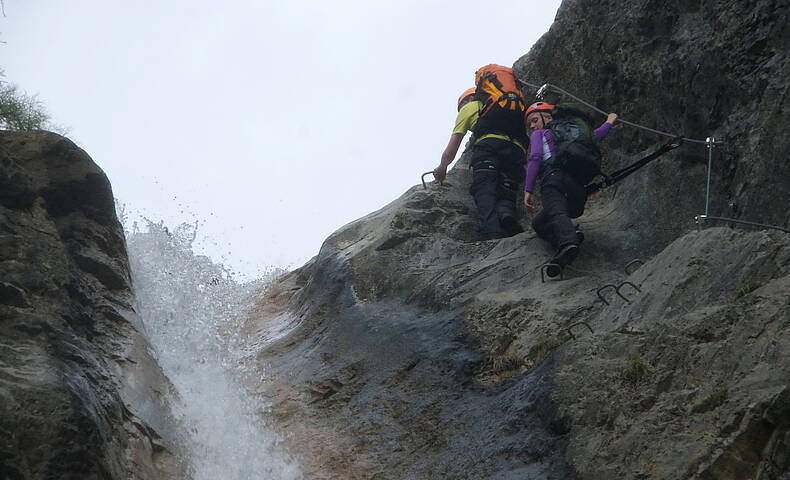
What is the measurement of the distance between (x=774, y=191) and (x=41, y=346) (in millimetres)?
7056

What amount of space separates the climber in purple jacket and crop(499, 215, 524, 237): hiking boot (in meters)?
1.41

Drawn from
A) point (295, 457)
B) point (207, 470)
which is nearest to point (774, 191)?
point (295, 457)

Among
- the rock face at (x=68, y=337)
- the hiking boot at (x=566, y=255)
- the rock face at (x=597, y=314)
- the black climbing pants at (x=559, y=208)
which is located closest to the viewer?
the rock face at (x=597, y=314)

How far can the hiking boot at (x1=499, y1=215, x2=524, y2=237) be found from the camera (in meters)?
11.9

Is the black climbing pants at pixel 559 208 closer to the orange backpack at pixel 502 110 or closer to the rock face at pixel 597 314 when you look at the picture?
the rock face at pixel 597 314

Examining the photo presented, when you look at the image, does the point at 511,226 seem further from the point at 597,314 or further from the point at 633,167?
the point at 597,314

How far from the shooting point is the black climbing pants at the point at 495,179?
12133 millimetres

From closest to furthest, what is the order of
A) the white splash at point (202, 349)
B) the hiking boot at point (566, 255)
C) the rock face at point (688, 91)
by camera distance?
the rock face at point (688, 91) < the white splash at point (202, 349) < the hiking boot at point (566, 255)

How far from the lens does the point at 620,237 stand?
10.2 meters

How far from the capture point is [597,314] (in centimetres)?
812

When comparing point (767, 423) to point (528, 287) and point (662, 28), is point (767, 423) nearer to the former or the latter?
point (528, 287)

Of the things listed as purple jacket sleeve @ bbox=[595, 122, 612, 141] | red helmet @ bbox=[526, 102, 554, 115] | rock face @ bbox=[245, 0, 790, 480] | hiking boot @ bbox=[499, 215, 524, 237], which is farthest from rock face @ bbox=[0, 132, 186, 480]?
purple jacket sleeve @ bbox=[595, 122, 612, 141]

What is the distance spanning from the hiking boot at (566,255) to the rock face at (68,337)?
4.80 m

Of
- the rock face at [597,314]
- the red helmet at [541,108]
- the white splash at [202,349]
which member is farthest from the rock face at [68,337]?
the red helmet at [541,108]
